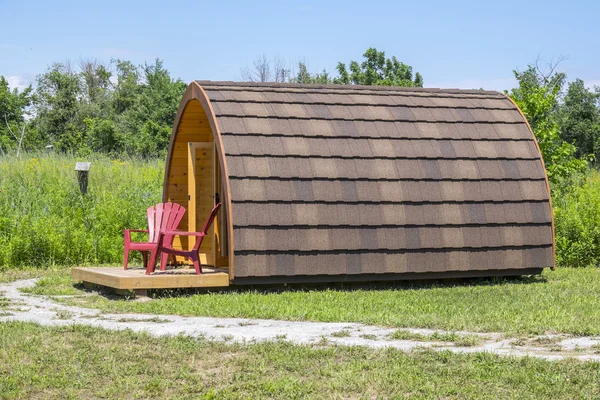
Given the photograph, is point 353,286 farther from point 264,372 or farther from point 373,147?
point 264,372

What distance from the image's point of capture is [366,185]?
11094mm

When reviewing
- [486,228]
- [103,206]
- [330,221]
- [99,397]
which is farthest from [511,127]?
[99,397]

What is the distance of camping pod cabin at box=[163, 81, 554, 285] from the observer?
34.7ft

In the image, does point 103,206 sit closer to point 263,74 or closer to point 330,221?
point 330,221

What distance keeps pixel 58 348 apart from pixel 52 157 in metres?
13.1

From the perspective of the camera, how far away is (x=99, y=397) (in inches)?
220

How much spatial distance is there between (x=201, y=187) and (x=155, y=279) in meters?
2.88

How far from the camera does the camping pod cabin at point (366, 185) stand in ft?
34.7

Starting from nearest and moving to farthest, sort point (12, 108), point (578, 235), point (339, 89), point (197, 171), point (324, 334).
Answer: point (324, 334) < point (339, 89) < point (197, 171) < point (578, 235) < point (12, 108)

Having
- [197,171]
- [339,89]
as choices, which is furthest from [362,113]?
[197,171]

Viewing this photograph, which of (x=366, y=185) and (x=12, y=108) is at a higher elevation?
(x=12, y=108)

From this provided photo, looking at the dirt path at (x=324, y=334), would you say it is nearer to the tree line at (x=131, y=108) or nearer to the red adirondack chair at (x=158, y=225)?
the red adirondack chair at (x=158, y=225)

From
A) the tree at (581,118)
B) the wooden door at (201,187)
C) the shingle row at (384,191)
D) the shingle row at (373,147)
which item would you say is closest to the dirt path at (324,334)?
the shingle row at (384,191)

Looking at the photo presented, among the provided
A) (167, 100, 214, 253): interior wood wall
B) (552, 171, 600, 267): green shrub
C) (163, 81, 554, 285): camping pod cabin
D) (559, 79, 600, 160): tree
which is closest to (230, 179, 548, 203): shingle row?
(163, 81, 554, 285): camping pod cabin
